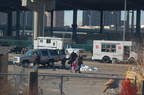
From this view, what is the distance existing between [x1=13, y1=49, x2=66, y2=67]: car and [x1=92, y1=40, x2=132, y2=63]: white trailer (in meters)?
7.74

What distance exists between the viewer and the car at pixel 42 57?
3146 cm

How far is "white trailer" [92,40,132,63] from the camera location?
39.6 meters

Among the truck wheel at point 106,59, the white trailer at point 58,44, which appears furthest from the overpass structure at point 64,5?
the truck wheel at point 106,59

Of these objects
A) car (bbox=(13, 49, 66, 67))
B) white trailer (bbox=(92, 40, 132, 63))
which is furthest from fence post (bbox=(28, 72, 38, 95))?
white trailer (bbox=(92, 40, 132, 63))

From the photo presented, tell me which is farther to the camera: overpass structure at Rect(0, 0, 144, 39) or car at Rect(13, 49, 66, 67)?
overpass structure at Rect(0, 0, 144, 39)

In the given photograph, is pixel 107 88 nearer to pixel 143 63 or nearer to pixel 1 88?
pixel 143 63

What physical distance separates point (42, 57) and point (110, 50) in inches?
421

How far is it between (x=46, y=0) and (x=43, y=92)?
4385cm

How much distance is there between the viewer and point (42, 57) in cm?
3244

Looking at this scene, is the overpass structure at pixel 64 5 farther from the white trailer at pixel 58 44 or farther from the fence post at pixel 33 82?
the fence post at pixel 33 82

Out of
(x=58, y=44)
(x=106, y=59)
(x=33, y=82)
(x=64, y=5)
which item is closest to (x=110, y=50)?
(x=106, y=59)

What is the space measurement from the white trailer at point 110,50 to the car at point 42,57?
7737 millimetres

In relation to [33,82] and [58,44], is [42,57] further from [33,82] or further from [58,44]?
[33,82]

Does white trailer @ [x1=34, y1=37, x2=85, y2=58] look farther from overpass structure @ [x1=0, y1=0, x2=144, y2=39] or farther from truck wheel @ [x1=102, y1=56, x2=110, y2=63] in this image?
overpass structure @ [x1=0, y1=0, x2=144, y2=39]
